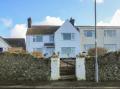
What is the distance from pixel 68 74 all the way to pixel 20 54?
4749 millimetres

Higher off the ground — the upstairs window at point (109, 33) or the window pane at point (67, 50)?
the upstairs window at point (109, 33)

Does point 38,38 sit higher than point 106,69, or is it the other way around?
point 38,38

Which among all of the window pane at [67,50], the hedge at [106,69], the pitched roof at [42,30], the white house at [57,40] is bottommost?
the hedge at [106,69]

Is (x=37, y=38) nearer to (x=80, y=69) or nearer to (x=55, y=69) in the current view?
(x=55, y=69)

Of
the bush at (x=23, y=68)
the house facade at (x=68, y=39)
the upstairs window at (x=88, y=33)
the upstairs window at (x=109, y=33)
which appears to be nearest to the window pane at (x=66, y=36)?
the house facade at (x=68, y=39)

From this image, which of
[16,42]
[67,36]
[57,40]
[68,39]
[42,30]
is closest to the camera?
[67,36]

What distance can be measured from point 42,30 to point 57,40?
4332 millimetres

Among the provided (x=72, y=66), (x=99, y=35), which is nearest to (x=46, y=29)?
(x=99, y=35)

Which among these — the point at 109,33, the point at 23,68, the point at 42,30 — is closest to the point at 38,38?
the point at 42,30

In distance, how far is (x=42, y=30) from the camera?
72375 mm

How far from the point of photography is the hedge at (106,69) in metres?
33.8

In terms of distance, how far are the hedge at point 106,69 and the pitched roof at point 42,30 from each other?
37556 mm

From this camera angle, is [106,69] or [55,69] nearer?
[55,69]

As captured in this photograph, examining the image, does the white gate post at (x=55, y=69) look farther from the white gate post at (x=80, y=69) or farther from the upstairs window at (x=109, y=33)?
the upstairs window at (x=109, y=33)
